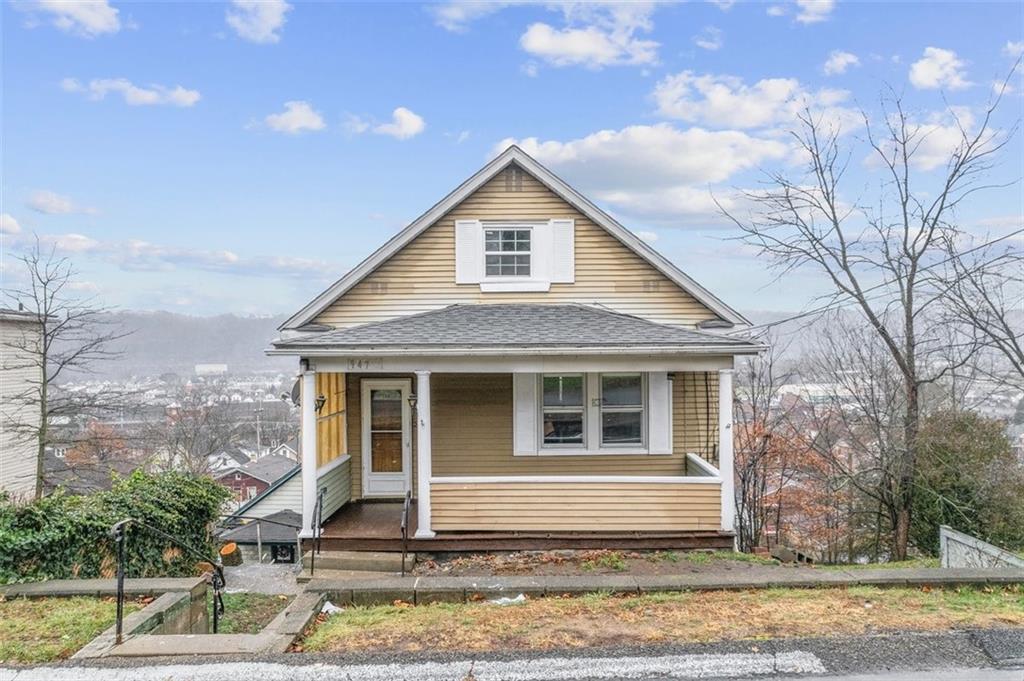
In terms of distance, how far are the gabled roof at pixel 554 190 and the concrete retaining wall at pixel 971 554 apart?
432 cm

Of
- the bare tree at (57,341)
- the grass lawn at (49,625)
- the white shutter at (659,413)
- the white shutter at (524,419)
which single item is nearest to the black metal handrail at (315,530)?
the grass lawn at (49,625)

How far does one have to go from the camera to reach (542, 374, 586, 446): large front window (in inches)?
378

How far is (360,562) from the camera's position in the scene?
779 centimetres

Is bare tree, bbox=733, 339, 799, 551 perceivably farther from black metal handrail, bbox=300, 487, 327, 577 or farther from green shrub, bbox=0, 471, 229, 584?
green shrub, bbox=0, 471, 229, 584

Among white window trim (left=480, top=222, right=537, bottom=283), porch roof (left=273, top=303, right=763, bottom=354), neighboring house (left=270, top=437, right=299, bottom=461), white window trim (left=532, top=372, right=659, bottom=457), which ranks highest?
white window trim (left=480, top=222, right=537, bottom=283)

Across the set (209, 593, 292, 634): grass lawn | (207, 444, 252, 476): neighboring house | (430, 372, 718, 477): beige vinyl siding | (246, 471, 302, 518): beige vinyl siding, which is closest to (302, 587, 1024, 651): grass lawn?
(209, 593, 292, 634): grass lawn

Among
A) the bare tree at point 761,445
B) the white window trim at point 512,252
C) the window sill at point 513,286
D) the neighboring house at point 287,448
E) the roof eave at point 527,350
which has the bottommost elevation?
the neighboring house at point 287,448

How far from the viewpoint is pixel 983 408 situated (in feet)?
40.5

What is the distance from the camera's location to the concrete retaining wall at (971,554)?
709 centimetres

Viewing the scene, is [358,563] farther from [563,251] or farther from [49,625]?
[563,251]

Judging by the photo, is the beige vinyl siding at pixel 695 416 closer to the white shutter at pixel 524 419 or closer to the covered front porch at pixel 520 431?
the covered front porch at pixel 520 431

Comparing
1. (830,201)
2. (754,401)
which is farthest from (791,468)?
(830,201)

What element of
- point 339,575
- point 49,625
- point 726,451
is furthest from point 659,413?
point 49,625

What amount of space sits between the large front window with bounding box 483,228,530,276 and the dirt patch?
4823mm
